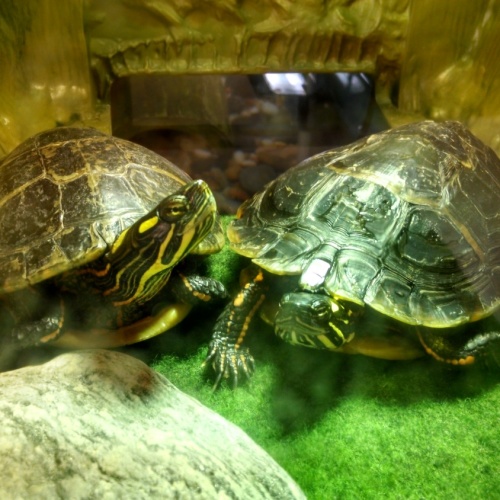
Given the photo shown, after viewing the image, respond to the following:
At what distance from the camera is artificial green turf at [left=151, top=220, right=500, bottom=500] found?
5.64ft

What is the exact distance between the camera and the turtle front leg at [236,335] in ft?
6.66

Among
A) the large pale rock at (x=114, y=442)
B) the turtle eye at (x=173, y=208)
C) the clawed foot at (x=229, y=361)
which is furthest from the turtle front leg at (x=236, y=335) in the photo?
the turtle eye at (x=173, y=208)

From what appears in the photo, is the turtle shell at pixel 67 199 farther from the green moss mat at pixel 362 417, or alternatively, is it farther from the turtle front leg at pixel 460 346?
the turtle front leg at pixel 460 346

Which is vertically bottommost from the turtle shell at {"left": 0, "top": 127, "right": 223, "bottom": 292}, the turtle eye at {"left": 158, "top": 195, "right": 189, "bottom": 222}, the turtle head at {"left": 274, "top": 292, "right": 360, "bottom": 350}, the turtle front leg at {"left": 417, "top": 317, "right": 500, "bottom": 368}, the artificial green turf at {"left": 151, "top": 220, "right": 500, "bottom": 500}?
the artificial green turf at {"left": 151, "top": 220, "right": 500, "bottom": 500}

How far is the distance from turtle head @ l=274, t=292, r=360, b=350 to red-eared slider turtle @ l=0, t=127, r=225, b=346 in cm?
40

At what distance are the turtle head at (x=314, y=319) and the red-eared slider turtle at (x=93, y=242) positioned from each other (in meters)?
0.40

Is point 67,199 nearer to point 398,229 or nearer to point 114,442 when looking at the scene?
point 114,442

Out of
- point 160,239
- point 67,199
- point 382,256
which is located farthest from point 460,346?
point 67,199

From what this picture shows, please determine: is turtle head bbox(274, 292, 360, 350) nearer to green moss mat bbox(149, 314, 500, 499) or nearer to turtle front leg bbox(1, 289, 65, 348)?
green moss mat bbox(149, 314, 500, 499)

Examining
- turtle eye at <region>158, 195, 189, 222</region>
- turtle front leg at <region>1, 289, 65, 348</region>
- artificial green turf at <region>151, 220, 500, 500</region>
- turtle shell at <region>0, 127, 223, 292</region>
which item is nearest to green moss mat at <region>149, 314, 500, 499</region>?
artificial green turf at <region>151, 220, 500, 500</region>

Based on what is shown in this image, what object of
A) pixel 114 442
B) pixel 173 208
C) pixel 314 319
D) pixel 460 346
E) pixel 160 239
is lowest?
pixel 460 346

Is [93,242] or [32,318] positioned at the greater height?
[93,242]

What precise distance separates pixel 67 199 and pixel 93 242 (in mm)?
232

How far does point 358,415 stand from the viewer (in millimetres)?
1940
